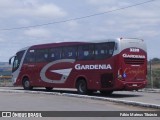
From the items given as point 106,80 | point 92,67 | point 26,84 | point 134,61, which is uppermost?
point 134,61

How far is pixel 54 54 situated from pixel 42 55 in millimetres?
1703

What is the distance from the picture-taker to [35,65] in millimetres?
32719

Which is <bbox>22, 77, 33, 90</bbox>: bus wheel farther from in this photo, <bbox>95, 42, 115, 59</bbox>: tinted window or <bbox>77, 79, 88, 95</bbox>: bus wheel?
<bbox>95, 42, 115, 59</bbox>: tinted window

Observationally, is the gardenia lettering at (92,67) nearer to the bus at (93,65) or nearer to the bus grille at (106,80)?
the bus at (93,65)

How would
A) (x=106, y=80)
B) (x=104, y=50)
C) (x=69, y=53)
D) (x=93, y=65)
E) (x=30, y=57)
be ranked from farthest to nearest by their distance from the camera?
(x=30, y=57), (x=69, y=53), (x=93, y=65), (x=106, y=80), (x=104, y=50)

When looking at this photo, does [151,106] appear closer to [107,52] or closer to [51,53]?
[107,52]

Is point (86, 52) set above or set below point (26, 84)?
above

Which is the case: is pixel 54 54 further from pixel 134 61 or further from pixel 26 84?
pixel 134 61

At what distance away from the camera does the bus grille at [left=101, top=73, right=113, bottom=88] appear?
2612 centimetres

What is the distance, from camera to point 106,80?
87.0 feet

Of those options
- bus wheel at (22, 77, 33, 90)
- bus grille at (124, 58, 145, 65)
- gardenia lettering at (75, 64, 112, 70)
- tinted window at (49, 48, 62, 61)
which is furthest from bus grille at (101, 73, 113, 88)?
bus wheel at (22, 77, 33, 90)

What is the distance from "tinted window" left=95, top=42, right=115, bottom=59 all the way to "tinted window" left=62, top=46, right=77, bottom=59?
221cm

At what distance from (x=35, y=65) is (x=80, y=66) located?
556cm

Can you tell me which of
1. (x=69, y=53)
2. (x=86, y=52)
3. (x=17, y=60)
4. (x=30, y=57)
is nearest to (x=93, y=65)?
(x=86, y=52)
